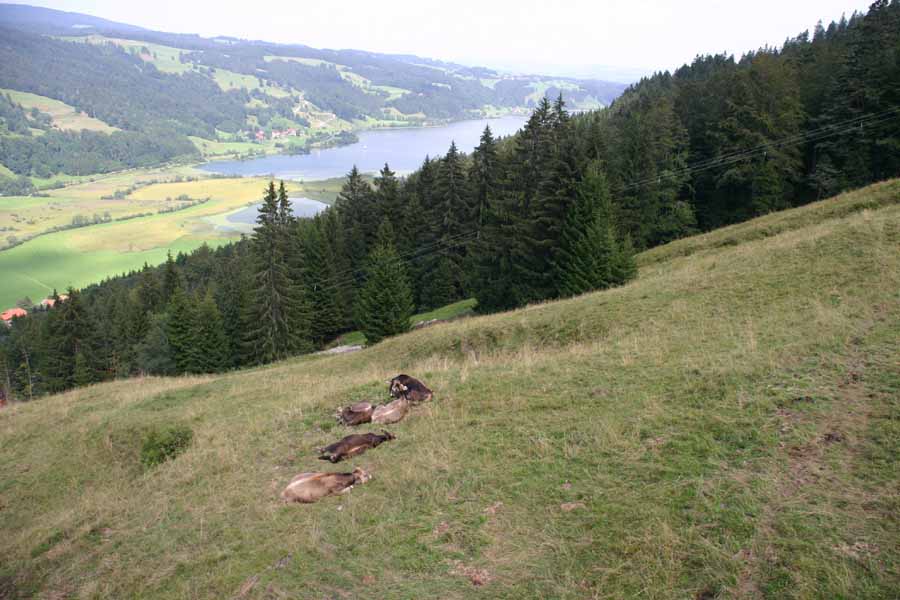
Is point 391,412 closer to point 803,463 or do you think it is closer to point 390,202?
point 803,463

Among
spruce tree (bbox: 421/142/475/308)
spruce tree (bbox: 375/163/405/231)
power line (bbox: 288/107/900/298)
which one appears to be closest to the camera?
power line (bbox: 288/107/900/298)

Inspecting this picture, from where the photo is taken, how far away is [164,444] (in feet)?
41.4

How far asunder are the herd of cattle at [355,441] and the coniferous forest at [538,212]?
1827 centimetres

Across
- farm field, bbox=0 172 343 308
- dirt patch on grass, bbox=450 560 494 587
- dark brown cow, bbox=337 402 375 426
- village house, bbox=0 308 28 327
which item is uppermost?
dirt patch on grass, bbox=450 560 494 587

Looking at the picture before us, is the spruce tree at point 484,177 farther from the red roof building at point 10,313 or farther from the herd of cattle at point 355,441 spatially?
the red roof building at point 10,313

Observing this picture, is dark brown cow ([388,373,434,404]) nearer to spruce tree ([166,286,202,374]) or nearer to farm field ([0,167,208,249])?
spruce tree ([166,286,202,374])

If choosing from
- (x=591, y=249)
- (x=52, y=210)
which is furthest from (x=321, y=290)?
(x=52, y=210)

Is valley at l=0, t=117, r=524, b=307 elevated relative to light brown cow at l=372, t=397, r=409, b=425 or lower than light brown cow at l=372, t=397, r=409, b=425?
lower

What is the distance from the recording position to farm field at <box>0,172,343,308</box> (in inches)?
4759

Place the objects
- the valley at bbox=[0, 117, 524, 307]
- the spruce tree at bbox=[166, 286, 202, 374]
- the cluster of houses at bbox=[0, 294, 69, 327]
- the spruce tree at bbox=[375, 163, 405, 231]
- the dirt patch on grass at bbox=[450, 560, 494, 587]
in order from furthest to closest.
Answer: the valley at bbox=[0, 117, 524, 307] < the cluster of houses at bbox=[0, 294, 69, 327] < the spruce tree at bbox=[375, 163, 405, 231] < the spruce tree at bbox=[166, 286, 202, 374] < the dirt patch on grass at bbox=[450, 560, 494, 587]

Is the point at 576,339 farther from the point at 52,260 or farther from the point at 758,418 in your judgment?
the point at 52,260

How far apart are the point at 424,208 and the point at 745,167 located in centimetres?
3149

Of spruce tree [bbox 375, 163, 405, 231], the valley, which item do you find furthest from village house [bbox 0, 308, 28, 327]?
spruce tree [bbox 375, 163, 405, 231]

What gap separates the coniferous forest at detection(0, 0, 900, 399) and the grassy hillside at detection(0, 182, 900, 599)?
660 inches
